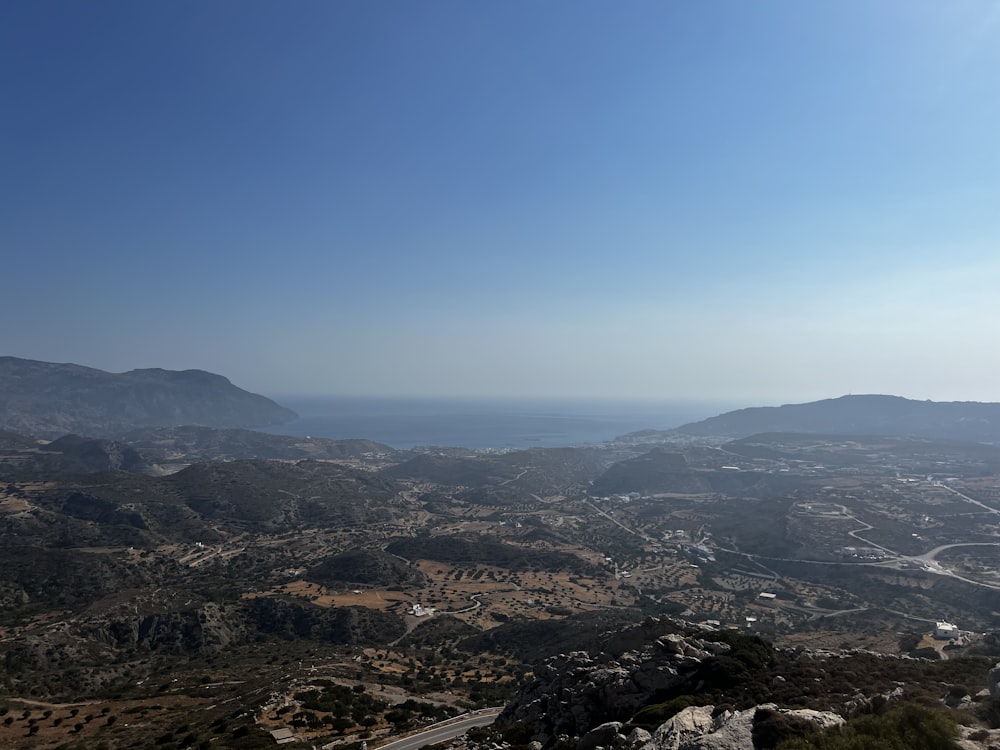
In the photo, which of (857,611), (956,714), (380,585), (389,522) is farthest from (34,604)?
(857,611)

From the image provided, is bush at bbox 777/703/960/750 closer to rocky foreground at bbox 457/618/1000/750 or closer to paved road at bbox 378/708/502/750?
rocky foreground at bbox 457/618/1000/750

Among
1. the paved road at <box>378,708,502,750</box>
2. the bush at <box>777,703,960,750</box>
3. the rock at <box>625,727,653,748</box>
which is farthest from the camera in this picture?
the paved road at <box>378,708,502,750</box>

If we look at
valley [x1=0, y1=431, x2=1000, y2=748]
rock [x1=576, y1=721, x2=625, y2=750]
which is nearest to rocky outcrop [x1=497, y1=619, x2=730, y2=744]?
rock [x1=576, y1=721, x2=625, y2=750]

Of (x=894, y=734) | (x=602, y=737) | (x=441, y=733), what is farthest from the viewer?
(x=441, y=733)

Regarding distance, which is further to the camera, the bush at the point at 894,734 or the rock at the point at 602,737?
the rock at the point at 602,737

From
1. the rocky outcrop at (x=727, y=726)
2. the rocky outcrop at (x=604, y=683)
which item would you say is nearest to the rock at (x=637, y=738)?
the rocky outcrop at (x=727, y=726)

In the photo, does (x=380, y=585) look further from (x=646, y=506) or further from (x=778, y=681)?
(x=646, y=506)

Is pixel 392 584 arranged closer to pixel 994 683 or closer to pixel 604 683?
pixel 604 683

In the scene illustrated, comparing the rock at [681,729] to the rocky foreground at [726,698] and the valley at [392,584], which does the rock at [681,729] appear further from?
the valley at [392,584]

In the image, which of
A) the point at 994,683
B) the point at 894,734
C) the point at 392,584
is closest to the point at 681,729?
the point at 894,734
